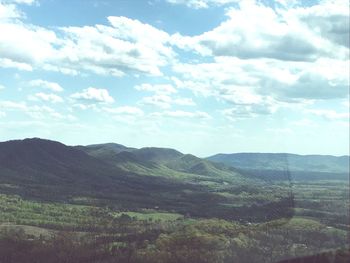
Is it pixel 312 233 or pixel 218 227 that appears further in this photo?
pixel 218 227

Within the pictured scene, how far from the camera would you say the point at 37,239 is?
192125mm

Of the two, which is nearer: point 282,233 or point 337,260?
point 337,260

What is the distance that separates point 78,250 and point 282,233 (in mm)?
71728

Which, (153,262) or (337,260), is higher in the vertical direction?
(337,260)

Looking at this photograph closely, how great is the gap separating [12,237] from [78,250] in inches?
1546

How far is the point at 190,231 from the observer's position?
6939 inches

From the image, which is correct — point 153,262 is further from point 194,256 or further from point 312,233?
point 312,233

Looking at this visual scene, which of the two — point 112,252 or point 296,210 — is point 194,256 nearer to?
point 112,252

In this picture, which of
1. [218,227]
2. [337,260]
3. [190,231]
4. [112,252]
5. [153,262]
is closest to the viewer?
[337,260]

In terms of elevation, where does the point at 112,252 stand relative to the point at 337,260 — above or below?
below

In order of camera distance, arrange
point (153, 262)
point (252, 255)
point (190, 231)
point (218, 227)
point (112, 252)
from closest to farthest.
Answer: point (252, 255) → point (153, 262) → point (112, 252) → point (190, 231) → point (218, 227)

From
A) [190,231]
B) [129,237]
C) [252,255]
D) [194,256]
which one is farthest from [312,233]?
[129,237]

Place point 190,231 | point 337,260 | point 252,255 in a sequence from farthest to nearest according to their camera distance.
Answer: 1. point 190,231
2. point 252,255
3. point 337,260

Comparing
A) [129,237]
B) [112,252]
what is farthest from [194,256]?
[129,237]
